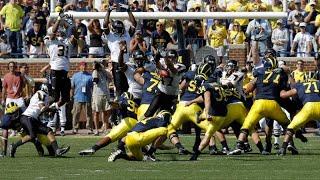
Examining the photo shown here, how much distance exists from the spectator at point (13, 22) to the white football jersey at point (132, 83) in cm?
838

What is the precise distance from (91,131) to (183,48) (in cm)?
475

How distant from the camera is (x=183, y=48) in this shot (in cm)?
2370

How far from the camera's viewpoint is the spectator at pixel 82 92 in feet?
90.7

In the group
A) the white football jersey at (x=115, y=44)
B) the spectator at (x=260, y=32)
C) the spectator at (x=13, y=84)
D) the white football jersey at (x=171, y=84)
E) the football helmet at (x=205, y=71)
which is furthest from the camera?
the spectator at (x=260, y=32)

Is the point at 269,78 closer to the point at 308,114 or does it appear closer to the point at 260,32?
the point at 308,114

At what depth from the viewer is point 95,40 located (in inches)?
1104

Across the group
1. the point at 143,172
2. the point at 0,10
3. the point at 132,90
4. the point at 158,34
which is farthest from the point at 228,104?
the point at 0,10

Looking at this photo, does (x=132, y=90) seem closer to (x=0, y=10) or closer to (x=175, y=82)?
(x=175, y=82)

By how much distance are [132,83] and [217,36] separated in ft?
24.4

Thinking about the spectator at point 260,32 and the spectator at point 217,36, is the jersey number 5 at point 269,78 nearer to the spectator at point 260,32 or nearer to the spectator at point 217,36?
the spectator at point 260,32

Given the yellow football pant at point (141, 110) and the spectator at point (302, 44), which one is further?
the spectator at point (302, 44)

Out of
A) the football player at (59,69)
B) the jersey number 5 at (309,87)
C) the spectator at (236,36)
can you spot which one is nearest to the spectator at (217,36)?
the spectator at (236,36)

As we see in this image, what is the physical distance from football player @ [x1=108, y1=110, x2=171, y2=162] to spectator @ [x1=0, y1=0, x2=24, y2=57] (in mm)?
11633

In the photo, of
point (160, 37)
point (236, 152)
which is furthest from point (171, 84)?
point (160, 37)
